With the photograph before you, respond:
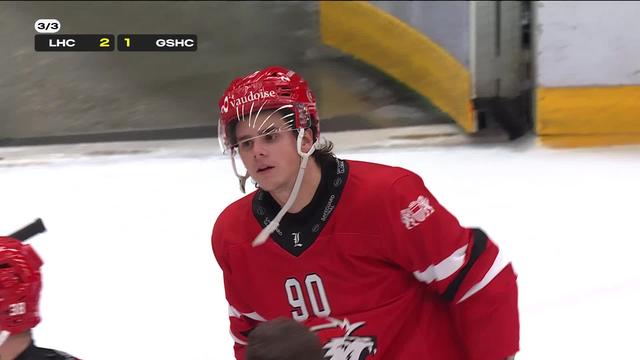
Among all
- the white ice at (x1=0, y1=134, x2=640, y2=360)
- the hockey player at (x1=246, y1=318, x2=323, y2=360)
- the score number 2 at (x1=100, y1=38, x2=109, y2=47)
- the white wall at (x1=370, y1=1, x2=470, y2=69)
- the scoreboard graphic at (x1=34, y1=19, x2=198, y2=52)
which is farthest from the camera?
the white wall at (x1=370, y1=1, x2=470, y2=69)

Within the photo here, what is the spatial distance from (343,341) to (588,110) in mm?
2032

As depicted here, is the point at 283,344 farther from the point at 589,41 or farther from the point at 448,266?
the point at 589,41

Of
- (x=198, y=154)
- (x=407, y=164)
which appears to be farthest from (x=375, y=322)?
(x=198, y=154)

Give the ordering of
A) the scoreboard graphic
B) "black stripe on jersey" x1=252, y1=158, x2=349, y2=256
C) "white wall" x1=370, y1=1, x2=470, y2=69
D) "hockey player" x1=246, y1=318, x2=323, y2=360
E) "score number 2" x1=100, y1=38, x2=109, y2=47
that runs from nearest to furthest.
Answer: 1. "hockey player" x1=246, y1=318, x2=323, y2=360
2. "black stripe on jersey" x1=252, y1=158, x2=349, y2=256
3. the scoreboard graphic
4. "score number 2" x1=100, y1=38, x2=109, y2=47
5. "white wall" x1=370, y1=1, x2=470, y2=69

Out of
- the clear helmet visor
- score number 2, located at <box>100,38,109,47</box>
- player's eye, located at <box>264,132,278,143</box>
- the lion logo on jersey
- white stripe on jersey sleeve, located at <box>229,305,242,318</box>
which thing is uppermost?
score number 2, located at <box>100,38,109,47</box>

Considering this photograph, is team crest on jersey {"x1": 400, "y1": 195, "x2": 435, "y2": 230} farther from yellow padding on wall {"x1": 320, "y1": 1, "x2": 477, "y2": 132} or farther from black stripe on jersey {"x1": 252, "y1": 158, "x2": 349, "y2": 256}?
yellow padding on wall {"x1": 320, "y1": 1, "x2": 477, "y2": 132}

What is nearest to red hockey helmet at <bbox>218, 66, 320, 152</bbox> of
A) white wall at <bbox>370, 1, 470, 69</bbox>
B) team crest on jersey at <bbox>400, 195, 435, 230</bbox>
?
team crest on jersey at <bbox>400, 195, 435, 230</bbox>

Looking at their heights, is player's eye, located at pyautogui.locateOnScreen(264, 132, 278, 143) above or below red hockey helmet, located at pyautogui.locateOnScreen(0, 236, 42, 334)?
above

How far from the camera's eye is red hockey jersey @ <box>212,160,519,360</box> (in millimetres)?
1114

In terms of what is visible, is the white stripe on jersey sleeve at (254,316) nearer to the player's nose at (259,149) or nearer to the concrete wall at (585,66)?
the player's nose at (259,149)

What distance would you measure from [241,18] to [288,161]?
9.95 ft

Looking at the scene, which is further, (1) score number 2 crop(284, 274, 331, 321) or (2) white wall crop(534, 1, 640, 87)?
(2) white wall crop(534, 1, 640, 87)

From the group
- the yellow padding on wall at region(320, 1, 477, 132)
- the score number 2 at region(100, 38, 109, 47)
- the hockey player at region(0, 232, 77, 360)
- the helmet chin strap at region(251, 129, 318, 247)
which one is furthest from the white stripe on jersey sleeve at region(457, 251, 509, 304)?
the score number 2 at region(100, 38, 109, 47)

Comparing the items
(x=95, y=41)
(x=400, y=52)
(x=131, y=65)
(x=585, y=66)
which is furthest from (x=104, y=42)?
(x=585, y=66)
